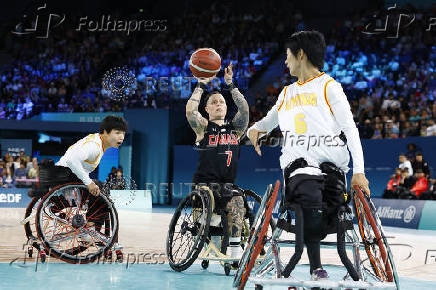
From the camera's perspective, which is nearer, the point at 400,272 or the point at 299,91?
the point at 299,91

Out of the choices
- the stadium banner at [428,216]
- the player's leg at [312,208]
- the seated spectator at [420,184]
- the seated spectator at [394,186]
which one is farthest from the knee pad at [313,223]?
the seated spectator at [394,186]

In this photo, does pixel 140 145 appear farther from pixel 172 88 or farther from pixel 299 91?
pixel 299 91

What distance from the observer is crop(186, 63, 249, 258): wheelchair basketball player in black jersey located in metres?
6.46

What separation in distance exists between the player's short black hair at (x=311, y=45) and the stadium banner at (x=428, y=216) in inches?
445

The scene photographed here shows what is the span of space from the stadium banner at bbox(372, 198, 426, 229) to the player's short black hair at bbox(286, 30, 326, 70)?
449 inches

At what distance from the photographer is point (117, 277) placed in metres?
6.01

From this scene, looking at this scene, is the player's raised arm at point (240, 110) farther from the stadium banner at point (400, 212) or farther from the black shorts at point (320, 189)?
the stadium banner at point (400, 212)

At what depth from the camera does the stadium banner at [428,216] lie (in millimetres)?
14763

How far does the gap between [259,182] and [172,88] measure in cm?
519

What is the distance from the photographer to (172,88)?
24.8 meters

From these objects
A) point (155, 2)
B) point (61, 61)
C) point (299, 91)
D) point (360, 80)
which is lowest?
point (299, 91)

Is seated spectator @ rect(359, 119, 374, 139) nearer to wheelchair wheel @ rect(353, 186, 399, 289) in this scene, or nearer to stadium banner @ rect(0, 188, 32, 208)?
stadium banner @ rect(0, 188, 32, 208)

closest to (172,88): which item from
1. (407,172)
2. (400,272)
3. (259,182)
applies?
(259,182)

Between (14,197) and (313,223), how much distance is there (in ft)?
67.0
